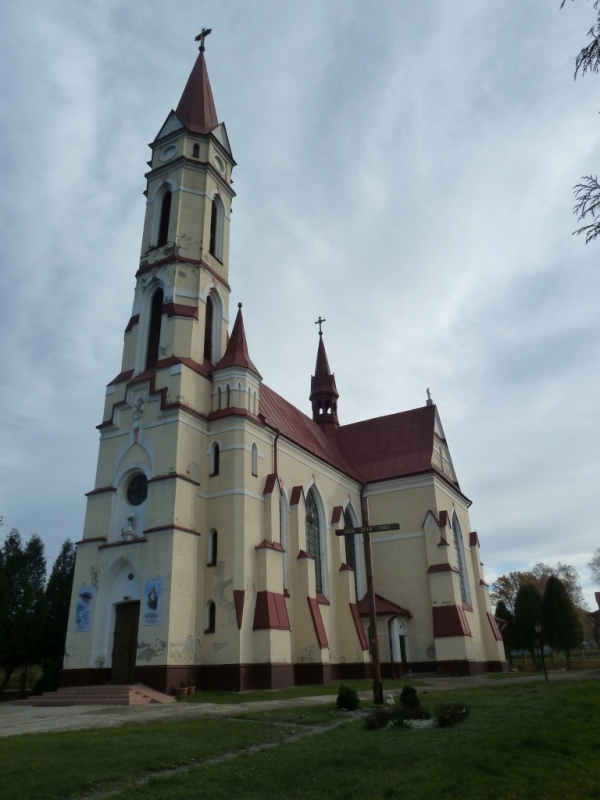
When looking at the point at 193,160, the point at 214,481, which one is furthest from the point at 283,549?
the point at 193,160

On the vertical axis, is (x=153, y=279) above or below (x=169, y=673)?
above

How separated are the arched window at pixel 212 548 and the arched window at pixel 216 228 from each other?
1411 cm

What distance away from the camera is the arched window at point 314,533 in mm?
29625

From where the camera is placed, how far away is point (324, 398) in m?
44.9

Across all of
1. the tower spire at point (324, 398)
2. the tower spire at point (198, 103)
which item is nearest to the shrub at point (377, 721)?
the tower spire at point (198, 103)

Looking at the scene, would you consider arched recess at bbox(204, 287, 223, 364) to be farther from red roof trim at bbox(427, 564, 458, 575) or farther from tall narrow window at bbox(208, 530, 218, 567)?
red roof trim at bbox(427, 564, 458, 575)

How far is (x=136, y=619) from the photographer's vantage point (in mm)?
23156

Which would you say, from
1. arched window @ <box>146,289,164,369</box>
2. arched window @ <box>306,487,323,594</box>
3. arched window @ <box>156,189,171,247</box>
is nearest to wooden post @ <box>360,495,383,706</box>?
arched window @ <box>306,487,323,594</box>

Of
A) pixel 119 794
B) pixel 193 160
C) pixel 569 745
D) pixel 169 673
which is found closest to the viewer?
pixel 119 794

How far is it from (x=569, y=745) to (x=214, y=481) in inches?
709

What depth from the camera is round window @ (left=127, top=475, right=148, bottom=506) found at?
82.1ft

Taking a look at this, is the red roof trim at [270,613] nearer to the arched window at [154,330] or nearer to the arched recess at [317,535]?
the arched recess at [317,535]

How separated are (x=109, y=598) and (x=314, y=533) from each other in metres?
10.4

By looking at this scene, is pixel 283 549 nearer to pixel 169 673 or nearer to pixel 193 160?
pixel 169 673
